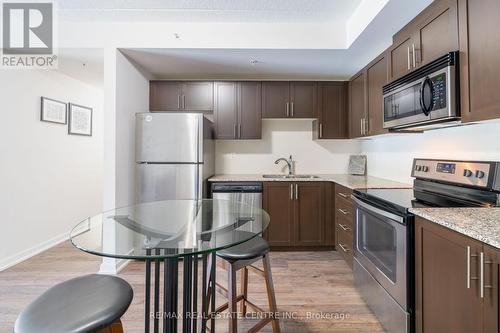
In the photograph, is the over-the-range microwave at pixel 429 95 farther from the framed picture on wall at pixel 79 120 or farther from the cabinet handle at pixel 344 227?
the framed picture on wall at pixel 79 120

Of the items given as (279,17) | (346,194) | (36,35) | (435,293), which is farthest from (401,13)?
(36,35)

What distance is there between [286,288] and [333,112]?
7.69ft

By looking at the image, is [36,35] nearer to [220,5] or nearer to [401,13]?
[220,5]

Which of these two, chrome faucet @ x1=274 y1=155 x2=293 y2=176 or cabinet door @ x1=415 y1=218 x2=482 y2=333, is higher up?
chrome faucet @ x1=274 y1=155 x2=293 y2=176

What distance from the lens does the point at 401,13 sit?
6.36 ft

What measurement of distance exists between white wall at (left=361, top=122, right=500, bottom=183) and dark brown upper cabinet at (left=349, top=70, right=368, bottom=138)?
0.31 meters

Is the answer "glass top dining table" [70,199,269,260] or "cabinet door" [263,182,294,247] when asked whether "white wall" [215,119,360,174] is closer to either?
Answer: "cabinet door" [263,182,294,247]

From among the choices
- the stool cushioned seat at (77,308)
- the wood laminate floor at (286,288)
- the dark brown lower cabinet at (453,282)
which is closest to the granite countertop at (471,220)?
the dark brown lower cabinet at (453,282)

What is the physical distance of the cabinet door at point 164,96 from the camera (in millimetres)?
3430

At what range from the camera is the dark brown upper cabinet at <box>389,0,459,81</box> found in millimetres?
1570

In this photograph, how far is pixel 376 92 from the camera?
264 centimetres

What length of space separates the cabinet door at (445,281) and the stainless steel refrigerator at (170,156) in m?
2.12

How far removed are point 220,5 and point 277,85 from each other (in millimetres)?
1356

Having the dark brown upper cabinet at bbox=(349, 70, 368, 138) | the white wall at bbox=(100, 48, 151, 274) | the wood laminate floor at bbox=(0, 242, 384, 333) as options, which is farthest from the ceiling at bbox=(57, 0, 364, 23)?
the wood laminate floor at bbox=(0, 242, 384, 333)
